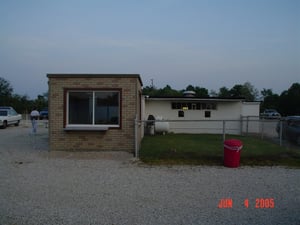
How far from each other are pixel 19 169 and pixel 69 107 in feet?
11.8

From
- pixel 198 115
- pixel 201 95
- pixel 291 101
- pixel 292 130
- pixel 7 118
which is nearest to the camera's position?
pixel 292 130

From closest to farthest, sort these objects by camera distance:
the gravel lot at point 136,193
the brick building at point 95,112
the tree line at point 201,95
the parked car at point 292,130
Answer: the gravel lot at point 136,193 → the brick building at point 95,112 → the parked car at point 292,130 → the tree line at point 201,95

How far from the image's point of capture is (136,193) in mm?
5969

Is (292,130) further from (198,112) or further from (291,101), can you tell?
(291,101)

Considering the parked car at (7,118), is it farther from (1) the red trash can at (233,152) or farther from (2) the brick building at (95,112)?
(1) the red trash can at (233,152)

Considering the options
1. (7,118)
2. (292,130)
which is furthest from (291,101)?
(7,118)

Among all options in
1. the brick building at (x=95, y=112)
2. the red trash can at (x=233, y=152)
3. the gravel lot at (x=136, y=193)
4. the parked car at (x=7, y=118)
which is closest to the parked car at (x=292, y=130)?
the red trash can at (x=233, y=152)

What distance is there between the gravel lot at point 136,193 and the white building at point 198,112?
36.5ft

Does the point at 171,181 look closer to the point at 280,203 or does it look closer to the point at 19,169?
the point at 280,203

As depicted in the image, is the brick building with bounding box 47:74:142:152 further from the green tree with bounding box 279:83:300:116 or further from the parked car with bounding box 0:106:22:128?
the green tree with bounding box 279:83:300:116

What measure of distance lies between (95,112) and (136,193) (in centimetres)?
584

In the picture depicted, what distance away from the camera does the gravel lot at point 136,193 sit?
4.64 meters

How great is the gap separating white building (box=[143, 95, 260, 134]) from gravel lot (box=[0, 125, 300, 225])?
1111cm

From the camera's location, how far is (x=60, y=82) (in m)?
11.1
